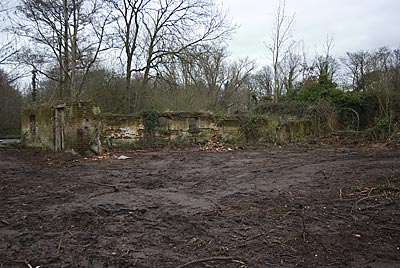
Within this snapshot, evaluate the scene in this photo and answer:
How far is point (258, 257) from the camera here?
3.68m

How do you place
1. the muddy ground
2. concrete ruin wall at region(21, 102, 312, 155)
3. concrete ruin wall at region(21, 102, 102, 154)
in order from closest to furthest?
the muddy ground < concrete ruin wall at region(21, 102, 102, 154) < concrete ruin wall at region(21, 102, 312, 155)

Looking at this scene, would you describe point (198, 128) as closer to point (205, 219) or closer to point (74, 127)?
point (74, 127)

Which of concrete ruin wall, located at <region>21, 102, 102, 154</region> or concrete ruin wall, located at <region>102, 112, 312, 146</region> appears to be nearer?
concrete ruin wall, located at <region>21, 102, 102, 154</region>

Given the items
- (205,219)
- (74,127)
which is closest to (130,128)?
(74,127)

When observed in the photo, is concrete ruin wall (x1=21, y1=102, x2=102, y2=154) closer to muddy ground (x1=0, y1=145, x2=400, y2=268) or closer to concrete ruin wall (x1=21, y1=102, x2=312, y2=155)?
concrete ruin wall (x1=21, y1=102, x2=312, y2=155)

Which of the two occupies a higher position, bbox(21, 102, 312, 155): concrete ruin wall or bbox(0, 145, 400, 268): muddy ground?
bbox(21, 102, 312, 155): concrete ruin wall

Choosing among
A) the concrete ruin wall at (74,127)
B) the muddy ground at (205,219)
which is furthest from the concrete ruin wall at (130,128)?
the muddy ground at (205,219)

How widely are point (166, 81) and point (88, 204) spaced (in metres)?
18.7

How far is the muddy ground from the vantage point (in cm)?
373

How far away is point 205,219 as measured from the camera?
5125 millimetres

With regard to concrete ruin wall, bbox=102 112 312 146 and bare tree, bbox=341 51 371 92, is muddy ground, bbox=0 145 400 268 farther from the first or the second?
bare tree, bbox=341 51 371 92

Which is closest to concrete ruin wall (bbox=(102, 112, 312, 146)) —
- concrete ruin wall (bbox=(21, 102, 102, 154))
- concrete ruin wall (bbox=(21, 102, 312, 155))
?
concrete ruin wall (bbox=(21, 102, 312, 155))

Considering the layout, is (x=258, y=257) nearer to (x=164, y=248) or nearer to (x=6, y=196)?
(x=164, y=248)

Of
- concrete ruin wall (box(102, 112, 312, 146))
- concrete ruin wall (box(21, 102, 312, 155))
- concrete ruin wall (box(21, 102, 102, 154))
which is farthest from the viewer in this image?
concrete ruin wall (box(102, 112, 312, 146))
